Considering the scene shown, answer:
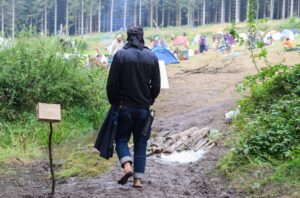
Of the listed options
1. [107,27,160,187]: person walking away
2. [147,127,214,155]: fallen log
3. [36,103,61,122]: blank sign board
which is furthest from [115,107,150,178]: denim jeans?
[147,127,214,155]: fallen log

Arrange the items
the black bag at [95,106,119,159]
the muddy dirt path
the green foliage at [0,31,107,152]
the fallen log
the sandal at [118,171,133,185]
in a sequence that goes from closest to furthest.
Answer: the sandal at [118,171,133,185]
the black bag at [95,106,119,159]
the muddy dirt path
the fallen log
the green foliage at [0,31,107,152]

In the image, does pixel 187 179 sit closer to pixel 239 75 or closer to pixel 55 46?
pixel 55 46

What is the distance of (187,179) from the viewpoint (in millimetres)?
6824

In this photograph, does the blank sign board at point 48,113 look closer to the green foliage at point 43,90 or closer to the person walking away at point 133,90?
the person walking away at point 133,90

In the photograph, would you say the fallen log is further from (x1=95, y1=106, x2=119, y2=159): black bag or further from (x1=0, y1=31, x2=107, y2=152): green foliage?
(x1=95, y1=106, x2=119, y2=159): black bag

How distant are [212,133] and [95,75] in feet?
13.9

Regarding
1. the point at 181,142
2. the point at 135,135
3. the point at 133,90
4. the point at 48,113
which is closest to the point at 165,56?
the point at 181,142

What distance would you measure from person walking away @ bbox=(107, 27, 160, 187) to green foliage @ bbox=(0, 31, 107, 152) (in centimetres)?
419

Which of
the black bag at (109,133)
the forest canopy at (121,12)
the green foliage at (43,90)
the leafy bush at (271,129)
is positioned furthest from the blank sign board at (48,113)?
the forest canopy at (121,12)

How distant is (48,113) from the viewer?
17.4ft

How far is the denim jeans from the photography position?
18.8 feet

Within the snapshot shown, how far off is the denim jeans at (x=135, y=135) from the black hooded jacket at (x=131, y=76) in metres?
0.09

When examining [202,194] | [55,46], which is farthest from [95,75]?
[202,194]

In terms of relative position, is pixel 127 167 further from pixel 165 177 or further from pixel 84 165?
pixel 84 165
